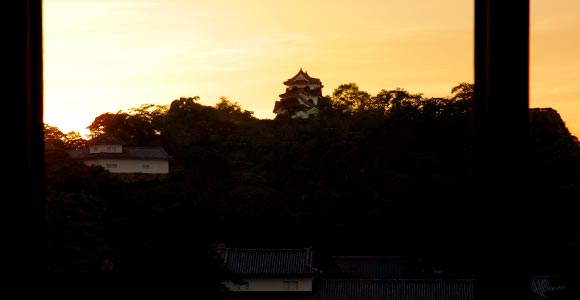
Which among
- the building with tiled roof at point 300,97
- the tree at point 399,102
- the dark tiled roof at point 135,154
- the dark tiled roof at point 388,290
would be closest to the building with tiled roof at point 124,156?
the dark tiled roof at point 135,154

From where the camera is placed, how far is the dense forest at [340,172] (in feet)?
38.2

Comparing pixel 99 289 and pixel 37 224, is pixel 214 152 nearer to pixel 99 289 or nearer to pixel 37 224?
pixel 99 289

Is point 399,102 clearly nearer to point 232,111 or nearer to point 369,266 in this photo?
point 369,266

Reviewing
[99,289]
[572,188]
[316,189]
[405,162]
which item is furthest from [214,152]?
[99,289]

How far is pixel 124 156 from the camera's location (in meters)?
18.5

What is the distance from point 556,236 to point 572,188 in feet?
4.92

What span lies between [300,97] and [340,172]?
734cm

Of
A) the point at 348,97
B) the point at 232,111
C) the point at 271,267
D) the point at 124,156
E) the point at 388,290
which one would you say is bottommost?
the point at 388,290

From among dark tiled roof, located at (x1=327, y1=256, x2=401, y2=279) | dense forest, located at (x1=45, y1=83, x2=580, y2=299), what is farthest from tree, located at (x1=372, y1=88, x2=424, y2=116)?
dark tiled roof, located at (x1=327, y1=256, x2=401, y2=279)

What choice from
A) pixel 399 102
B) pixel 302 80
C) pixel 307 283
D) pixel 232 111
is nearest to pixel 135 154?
pixel 232 111

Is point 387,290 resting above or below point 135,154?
below

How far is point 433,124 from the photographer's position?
1672cm

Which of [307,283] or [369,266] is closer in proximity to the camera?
[307,283]

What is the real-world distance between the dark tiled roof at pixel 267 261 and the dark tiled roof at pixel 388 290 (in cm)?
36
